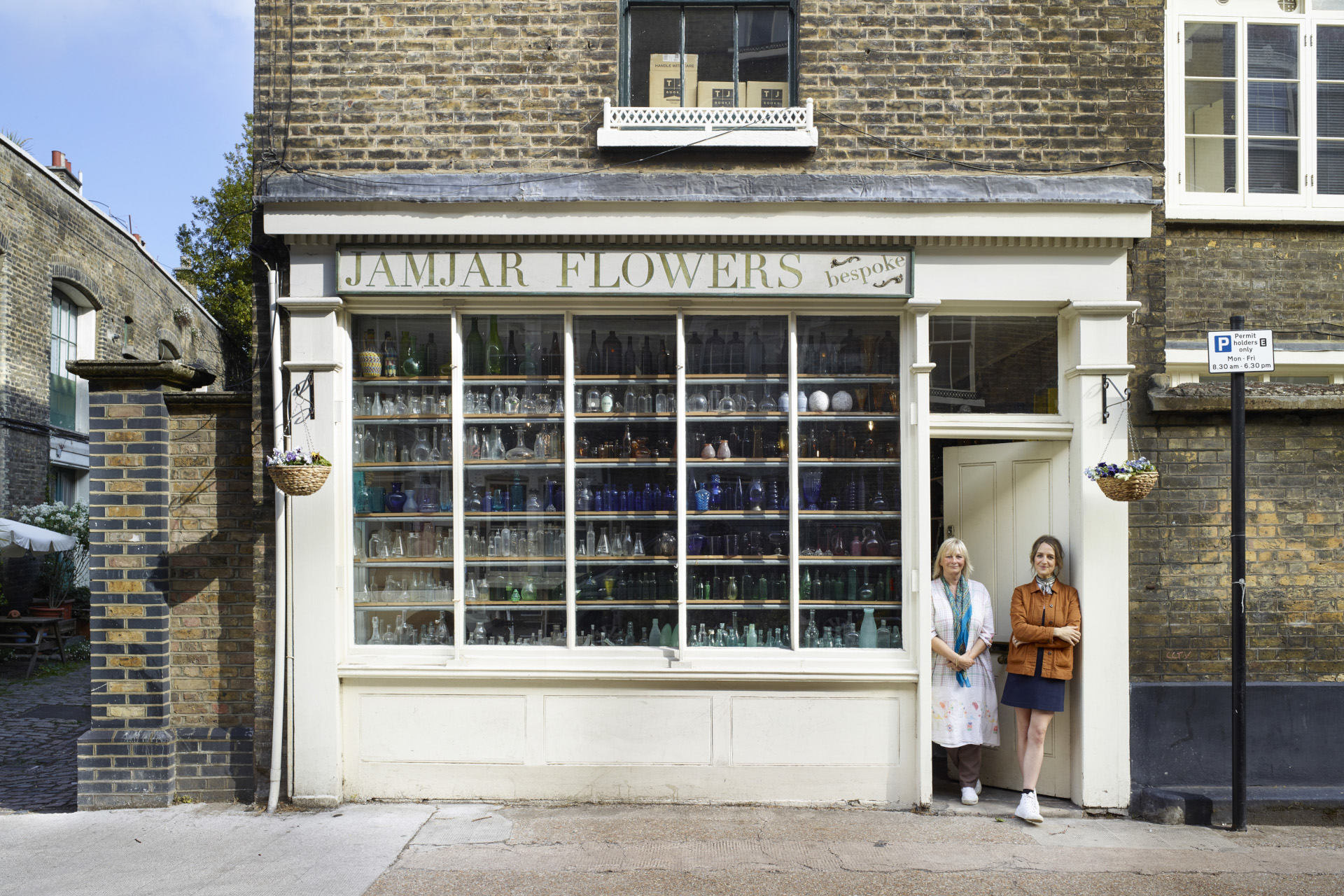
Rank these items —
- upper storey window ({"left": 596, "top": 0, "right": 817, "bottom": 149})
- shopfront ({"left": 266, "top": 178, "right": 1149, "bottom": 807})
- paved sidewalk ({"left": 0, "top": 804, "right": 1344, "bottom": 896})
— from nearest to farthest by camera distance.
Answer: paved sidewalk ({"left": 0, "top": 804, "right": 1344, "bottom": 896}), shopfront ({"left": 266, "top": 178, "right": 1149, "bottom": 807}), upper storey window ({"left": 596, "top": 0, "right": 817, "bottom": 149})

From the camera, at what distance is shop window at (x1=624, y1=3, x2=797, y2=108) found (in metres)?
6.34

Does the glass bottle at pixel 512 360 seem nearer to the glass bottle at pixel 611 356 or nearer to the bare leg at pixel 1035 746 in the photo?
the glass bottle at pixel 611 356

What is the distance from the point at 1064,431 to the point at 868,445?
135 cm

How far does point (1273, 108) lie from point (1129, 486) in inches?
145

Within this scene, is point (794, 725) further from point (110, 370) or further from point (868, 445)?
point (110, 370)

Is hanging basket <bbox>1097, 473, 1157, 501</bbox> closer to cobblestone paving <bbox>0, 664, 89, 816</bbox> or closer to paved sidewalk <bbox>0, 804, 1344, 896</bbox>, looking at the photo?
paved sidewalk <bbox>0, 804, 1344, 896</bbox>

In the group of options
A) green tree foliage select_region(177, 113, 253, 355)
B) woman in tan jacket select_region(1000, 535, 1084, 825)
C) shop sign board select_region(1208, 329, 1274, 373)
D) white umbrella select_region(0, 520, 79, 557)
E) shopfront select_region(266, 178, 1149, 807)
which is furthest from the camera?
green tree foliage select_region(177, 113, 253, 355)

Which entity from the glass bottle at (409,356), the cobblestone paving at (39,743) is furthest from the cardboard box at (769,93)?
the cobblestone paving at (39,743)

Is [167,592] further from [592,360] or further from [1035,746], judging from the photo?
[1035,746]

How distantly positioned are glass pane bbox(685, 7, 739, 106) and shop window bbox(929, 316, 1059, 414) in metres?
2.26

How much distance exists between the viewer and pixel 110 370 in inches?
239

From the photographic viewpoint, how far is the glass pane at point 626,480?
21.0 feet

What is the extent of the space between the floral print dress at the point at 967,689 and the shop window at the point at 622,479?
18.9 inches

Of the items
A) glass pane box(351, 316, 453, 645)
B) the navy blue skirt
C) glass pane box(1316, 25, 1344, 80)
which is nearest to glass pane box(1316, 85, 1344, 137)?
glass pane box(1316, 25, 1344, 80)
